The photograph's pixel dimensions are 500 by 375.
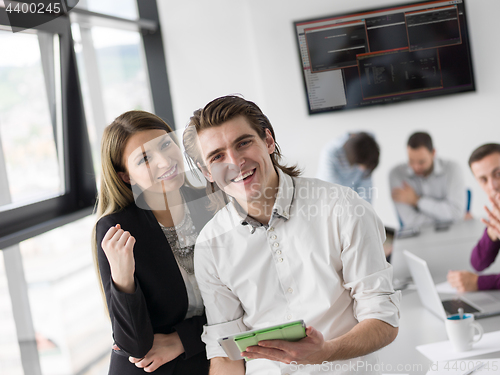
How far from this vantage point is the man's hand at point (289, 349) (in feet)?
3.19

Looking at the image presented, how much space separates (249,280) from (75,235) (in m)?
1.52

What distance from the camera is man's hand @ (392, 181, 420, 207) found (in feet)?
9.29

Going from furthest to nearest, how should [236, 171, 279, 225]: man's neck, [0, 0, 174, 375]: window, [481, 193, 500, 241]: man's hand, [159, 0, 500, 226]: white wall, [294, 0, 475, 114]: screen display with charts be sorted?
[159, 0, 500, 226]: white wall < [0, 0, 174, 375]: window < [481, 193, 500, 241]: man's hand < [294, 0, 475, 114]: screen display with charts < [236, 171, 279, 225]: man's neck

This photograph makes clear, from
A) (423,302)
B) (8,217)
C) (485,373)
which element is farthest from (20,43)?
(485,373)

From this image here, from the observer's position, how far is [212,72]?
115 inches

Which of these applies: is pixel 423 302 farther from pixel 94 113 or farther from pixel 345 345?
pixel 94 113

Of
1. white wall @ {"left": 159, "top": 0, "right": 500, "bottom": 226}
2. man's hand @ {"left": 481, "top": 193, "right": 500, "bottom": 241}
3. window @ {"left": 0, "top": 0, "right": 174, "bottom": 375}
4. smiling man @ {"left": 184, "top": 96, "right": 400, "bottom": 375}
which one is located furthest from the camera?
white wall @ {"left": 159, "top": 0, "right": 500, "bottom": 226}

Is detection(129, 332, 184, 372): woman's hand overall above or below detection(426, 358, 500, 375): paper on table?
above

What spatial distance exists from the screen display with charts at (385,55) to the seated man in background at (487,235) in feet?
1.67

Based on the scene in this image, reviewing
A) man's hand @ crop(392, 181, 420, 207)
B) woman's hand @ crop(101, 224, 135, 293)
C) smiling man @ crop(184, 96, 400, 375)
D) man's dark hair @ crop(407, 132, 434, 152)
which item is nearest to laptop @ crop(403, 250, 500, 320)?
smiling man @ crop(184, 96, 400, 375)

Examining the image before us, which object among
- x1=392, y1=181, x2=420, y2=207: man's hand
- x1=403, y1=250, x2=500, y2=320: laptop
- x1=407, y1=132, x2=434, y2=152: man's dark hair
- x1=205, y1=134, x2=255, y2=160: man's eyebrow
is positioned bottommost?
x1=403, y1=250, x2=500, y2=320: laptop

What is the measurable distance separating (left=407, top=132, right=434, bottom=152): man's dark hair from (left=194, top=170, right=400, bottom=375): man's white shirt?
1.78 m

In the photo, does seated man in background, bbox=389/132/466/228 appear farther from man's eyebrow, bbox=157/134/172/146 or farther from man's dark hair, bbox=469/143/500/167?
man's eyebrow, bbox=157/134/172/146

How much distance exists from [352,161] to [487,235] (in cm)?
106
